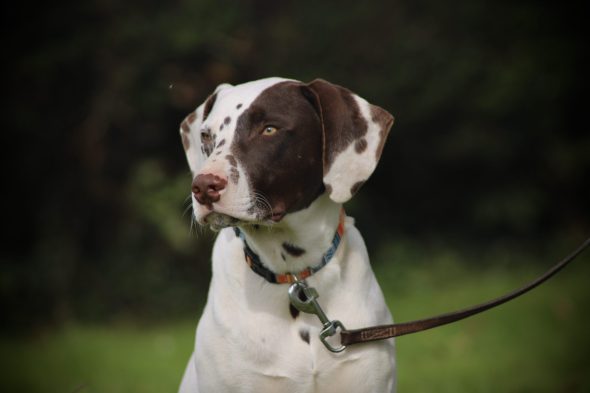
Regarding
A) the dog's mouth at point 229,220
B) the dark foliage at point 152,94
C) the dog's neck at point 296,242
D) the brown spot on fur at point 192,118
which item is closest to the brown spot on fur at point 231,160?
the dog's mouth at point 229,220

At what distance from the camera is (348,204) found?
9.76 metres

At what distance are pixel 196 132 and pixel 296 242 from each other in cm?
71

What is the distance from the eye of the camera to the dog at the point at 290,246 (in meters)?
3.13

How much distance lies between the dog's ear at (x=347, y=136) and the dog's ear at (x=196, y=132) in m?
0.52

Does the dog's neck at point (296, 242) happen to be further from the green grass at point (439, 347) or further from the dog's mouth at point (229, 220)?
the green grass at point (439, 347)

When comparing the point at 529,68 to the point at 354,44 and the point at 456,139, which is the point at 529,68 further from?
the point at 354,44

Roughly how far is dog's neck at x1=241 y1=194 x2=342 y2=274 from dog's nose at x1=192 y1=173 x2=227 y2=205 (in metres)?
0.41

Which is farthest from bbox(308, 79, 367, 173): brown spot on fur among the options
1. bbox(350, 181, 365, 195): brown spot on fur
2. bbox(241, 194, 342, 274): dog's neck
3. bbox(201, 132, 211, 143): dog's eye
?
bbox(201, 132, 211, 143): dog's eye

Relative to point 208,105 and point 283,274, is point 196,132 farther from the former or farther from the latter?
point 283,274

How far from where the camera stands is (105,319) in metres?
8.88

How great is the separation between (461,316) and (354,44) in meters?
7.35

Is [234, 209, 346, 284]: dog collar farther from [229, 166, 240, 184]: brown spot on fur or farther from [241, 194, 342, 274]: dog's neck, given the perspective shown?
[229, 166, 240, 184]: brown spot on fur

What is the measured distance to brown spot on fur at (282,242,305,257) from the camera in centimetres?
331

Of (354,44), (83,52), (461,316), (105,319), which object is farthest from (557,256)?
(461,316)
